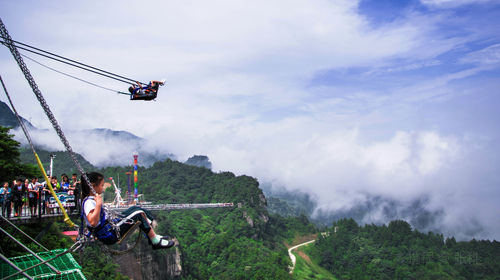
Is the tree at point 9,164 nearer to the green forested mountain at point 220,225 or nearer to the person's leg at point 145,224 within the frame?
the person's leg at point 145,224

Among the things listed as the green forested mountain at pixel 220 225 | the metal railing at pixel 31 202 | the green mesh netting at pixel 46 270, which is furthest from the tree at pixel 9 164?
the green forested mountain at pixel 220 225

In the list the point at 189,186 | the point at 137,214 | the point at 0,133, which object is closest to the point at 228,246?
the point at 189,186

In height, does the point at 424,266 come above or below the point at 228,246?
below

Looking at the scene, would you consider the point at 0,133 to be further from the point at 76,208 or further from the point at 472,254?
the point at 472,254

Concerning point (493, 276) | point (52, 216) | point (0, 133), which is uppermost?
point (0, 133)

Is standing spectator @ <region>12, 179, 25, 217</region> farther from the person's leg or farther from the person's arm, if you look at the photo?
the person's arm

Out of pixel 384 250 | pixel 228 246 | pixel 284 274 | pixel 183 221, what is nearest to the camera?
pixel 284 274

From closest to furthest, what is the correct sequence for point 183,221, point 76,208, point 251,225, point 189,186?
point 76,208 → point 183,221 → point 251,225 → point 189,186

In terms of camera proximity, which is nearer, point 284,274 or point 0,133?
point 0,133
